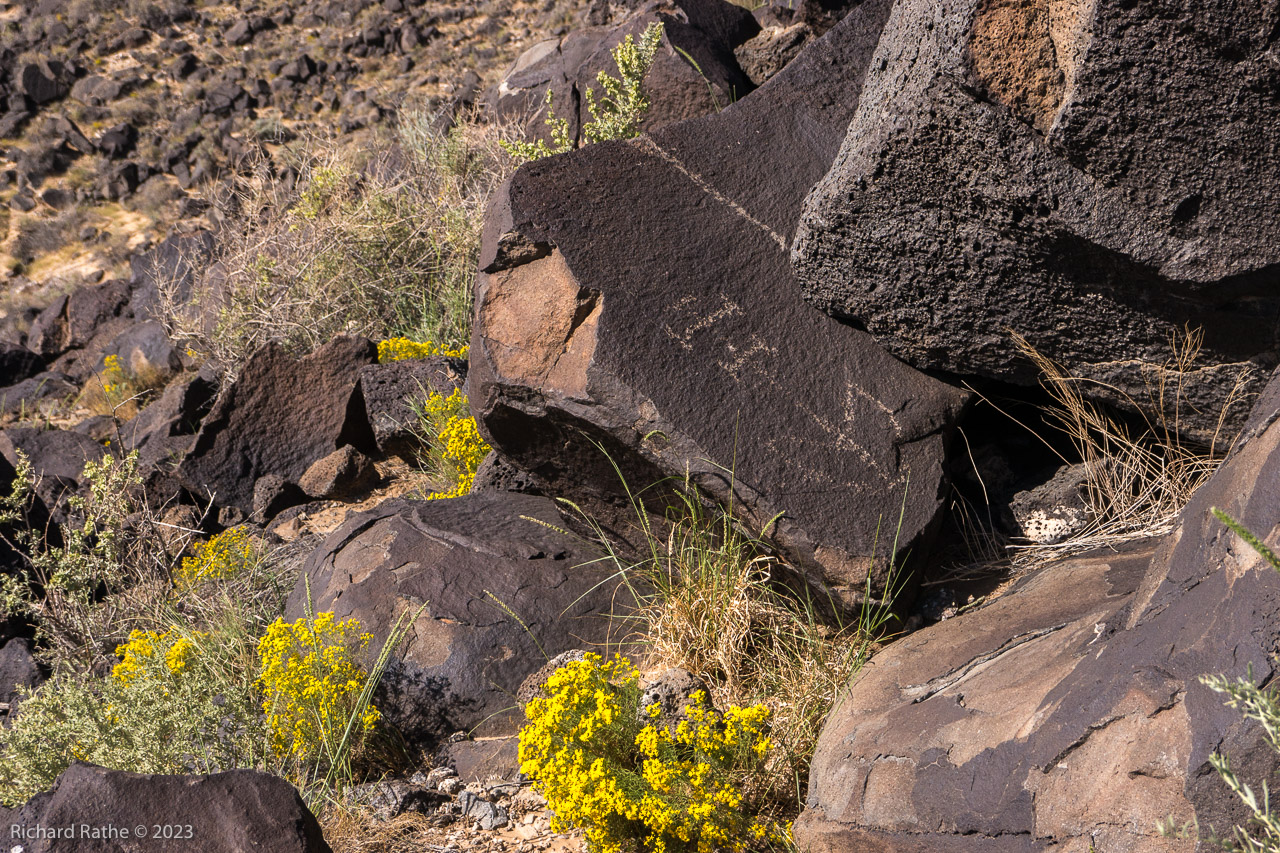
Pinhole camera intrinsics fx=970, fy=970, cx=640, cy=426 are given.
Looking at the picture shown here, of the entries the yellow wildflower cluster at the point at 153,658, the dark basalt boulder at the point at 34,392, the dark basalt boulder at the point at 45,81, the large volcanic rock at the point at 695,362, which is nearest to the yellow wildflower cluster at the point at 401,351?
the yellow wildflower cluster at the point at 153,658

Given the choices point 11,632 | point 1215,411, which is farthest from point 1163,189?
point 11,632

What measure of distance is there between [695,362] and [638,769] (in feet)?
3.99

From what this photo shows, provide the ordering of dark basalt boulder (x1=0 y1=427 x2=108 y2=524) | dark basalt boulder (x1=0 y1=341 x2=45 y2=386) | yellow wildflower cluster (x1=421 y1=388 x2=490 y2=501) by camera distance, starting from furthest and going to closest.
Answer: dark basalt boulder (x1=0 y1=341 x2=45 y2=386) → dark basalt boulder (x1=0 y1=427 x2=108 y2=524) → yellow wildflower cluster (x1=421 y1=388 x2=490 y2=501)

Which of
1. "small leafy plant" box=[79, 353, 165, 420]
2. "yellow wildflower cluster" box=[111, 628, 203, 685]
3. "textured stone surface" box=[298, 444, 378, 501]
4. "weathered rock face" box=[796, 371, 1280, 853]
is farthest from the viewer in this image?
"small leafy plant" box=[79, 353, 165, 420]

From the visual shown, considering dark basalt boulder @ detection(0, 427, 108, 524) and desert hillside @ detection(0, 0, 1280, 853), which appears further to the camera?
dark basalt boulder @ detection(0, 427, 108, 524)

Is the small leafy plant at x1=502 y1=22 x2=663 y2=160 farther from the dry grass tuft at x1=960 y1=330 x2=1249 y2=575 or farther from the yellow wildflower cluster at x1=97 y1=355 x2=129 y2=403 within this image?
the yellow wildflower cluster at x1=97 y1=355 x2=129 y2=403

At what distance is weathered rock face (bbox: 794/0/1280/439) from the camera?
2381 mm

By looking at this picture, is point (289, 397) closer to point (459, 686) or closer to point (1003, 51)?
point (459, 686)

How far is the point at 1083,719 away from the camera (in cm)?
192

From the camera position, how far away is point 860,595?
2.91 metres

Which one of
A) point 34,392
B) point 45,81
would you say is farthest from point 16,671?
point 45,81

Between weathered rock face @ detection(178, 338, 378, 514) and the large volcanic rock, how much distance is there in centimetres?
241

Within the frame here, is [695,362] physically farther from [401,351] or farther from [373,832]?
[401,351]

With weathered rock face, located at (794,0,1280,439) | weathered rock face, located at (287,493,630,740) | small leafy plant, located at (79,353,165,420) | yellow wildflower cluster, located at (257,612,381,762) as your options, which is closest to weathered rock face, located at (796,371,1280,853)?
weathered rock face, located at (794,0,1280,439)
